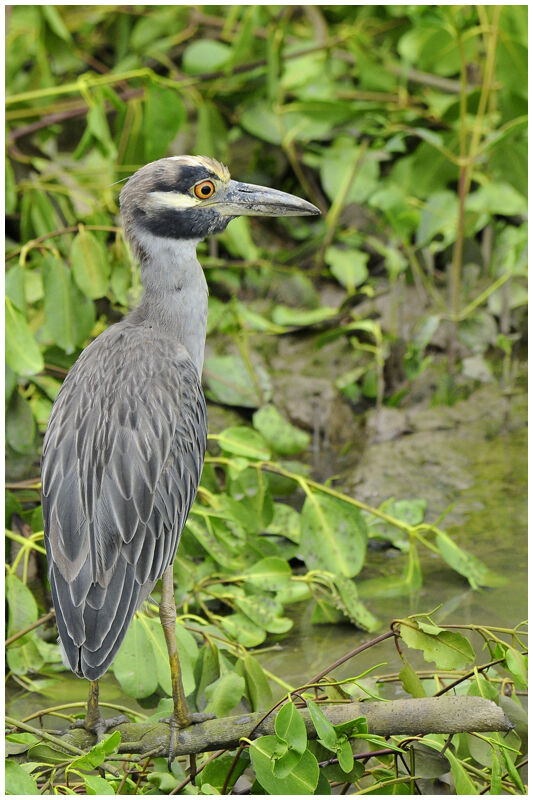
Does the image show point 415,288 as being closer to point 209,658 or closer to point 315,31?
point 315,31

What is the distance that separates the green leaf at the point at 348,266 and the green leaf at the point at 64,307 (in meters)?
2.02

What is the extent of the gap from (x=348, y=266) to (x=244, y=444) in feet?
7.03

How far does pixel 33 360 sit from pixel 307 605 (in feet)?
5.00

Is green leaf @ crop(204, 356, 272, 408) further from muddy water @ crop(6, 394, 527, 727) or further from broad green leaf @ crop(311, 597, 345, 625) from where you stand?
broad green leaf @ crop(311, 597, 345, 625)

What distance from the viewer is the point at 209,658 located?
3.23 m

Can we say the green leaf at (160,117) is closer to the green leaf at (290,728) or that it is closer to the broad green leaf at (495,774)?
the green leaf at (290,728)

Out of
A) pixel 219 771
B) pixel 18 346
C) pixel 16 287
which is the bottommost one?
pixel 219 771

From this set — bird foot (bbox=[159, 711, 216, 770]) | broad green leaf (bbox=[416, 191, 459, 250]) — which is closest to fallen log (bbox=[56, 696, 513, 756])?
bird foot (bbox=[159, 711, 216, 770])

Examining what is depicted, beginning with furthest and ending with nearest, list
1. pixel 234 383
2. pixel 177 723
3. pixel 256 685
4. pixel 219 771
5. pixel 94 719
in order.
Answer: pixel 234 383 < pixel 256 685 < pixel 94 719 < pixel 177 723 < pixel 219 771

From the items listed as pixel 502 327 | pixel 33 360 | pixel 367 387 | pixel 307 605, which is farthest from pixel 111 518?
pixel 502 327

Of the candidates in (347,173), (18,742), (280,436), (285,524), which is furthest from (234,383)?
(18,742)

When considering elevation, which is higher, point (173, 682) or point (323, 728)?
point (323, 728)

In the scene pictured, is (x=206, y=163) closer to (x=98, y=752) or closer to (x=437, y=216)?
(x=98, y=752)

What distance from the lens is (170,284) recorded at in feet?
10.5
